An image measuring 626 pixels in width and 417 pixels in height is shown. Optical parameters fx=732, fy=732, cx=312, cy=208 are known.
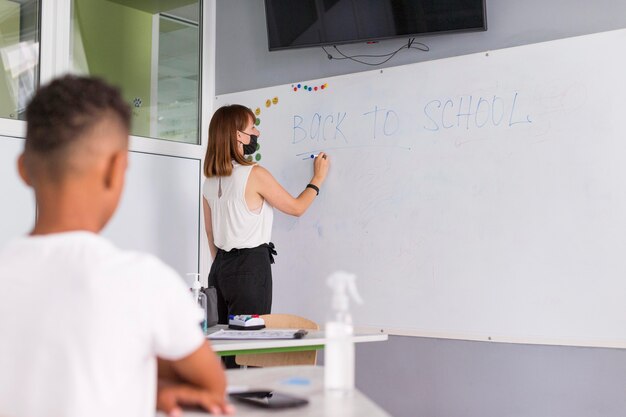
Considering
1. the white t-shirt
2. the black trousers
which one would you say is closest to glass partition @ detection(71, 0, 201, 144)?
the black trousers

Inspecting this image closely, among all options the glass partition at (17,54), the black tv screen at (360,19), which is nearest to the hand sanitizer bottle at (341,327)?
the black tv screen at (360,19)

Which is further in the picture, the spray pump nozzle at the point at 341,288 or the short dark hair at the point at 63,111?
the spray pump nozzle at the point at 341,288

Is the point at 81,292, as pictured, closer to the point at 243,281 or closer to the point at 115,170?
the point at 115,170

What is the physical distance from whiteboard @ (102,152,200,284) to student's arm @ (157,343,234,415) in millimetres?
2956

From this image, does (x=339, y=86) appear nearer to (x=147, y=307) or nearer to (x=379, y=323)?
(x=379, y=323)

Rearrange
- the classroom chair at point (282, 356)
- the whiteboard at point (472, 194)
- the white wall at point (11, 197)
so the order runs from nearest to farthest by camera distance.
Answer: the classroom chair at point (282, 356) → the whiteboard at point (472, 194) → the white wall at point (11, 197)

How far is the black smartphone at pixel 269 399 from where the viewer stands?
130 centimetres

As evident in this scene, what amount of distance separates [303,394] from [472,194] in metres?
2.19

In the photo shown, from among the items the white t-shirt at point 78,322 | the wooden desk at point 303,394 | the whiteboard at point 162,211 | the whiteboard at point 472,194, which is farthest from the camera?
the whiteboard at point 162,211

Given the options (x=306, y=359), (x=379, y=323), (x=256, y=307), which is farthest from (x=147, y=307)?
(x=379, y=323)

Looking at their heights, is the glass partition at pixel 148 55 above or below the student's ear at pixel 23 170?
above

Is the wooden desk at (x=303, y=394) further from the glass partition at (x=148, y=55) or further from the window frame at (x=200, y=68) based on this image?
the glass partition at (x=148, y=55)

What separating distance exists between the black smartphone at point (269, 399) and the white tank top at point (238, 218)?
2.12 meters

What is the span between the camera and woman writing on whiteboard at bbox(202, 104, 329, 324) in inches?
136
